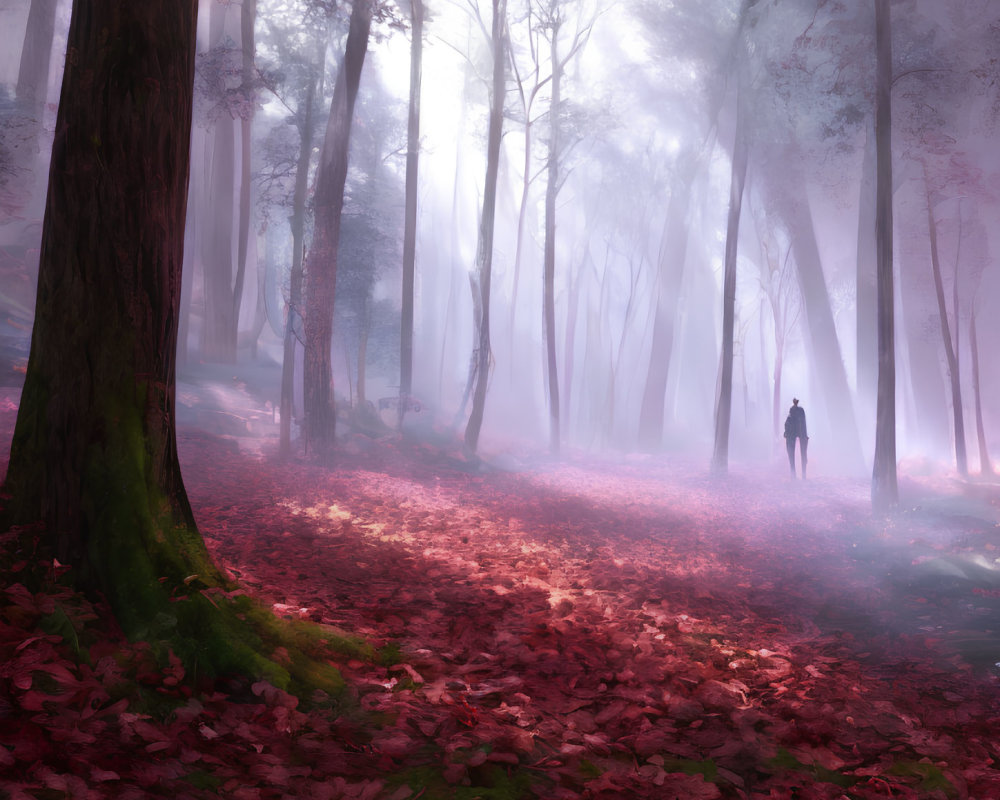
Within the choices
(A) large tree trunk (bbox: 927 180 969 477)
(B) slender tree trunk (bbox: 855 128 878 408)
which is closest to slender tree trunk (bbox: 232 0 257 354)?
(B) slender tree trunk (bbox: 855 128 878 408)

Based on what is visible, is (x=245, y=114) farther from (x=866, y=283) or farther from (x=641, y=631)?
(x=866, y=283)

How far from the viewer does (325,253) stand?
41.1 ft

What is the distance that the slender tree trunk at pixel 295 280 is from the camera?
1261 cm

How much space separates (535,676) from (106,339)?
10.6 feet

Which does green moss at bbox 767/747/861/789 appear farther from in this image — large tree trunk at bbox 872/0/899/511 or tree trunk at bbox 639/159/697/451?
tree trunk at bbox 639/159/697/451

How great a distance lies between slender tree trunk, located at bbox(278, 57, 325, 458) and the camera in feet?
41.4

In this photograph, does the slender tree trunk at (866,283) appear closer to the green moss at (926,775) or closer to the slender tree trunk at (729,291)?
the slender tree trunk at (729,291)

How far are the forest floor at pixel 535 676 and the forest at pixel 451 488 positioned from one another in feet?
0.08

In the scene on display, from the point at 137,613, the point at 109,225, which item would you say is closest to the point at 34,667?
the point at 137,613

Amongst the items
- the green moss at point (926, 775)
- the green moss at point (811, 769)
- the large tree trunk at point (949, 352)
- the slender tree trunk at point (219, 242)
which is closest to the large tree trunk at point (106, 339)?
the green moss at point (811, 769)

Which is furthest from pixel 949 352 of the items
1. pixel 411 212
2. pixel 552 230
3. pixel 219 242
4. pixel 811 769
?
pixel 219 242

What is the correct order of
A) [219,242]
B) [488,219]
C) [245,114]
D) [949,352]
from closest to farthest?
[245,114] → [488,219] → [949,352] → [219,242]

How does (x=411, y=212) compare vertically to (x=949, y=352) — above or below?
above

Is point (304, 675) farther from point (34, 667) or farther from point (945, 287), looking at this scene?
point (945, 287)
